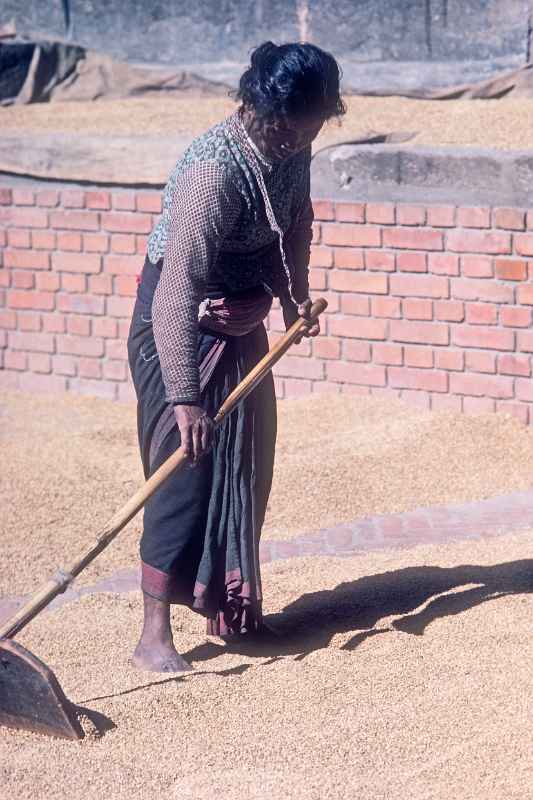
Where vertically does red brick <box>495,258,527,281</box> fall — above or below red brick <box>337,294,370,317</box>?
above

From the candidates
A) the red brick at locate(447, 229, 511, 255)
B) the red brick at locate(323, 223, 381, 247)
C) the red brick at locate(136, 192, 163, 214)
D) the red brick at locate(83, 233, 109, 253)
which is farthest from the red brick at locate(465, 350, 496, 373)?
the red brick at locate(83, 233, 109, 253)

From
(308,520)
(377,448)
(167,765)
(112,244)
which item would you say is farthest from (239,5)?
(167,765)

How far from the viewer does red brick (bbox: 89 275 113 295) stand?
6.89 meters

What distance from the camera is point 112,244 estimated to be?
682 cm

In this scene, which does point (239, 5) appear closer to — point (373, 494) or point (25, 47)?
point (25, 47)

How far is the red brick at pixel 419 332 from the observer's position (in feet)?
20.0

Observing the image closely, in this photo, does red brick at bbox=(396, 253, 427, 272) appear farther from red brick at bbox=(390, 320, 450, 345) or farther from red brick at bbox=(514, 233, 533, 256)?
red brick at bbox=(514, 233, 533, 256)

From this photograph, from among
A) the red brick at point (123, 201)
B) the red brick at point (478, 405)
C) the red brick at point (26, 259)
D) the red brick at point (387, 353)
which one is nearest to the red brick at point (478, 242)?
the red brick at point (387, 353)

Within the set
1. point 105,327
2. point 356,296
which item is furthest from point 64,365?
point 356,296

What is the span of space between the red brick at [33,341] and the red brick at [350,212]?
6.17 feet

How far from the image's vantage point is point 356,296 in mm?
6266

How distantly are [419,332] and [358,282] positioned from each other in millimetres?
387

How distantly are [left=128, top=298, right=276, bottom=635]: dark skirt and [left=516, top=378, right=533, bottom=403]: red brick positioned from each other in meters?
2.34

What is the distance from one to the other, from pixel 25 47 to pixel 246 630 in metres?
5.41
